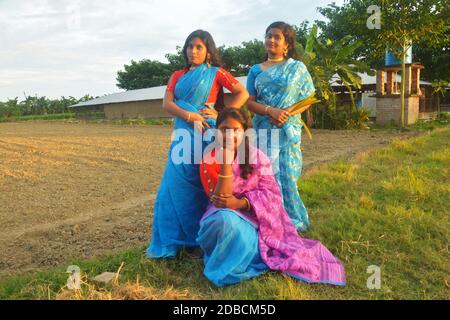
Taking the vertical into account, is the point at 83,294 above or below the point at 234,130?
below

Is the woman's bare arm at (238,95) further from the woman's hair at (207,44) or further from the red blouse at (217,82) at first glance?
the woman's hair at (207,44)

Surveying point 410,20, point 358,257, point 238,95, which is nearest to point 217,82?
point 238,95

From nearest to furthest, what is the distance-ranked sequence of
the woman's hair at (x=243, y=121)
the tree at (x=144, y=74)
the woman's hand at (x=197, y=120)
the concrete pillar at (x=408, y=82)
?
→ the woman's hair at (x=243, y=121)
the woman's hand at (x=197, y=120)
the concrete pillar at (x=408, y=82)
the tree at (x=144, y=74)

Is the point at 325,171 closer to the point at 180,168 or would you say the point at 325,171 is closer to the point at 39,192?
the point at 180,168

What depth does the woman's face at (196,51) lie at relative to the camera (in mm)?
3104

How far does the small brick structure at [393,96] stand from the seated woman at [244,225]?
14263 mm

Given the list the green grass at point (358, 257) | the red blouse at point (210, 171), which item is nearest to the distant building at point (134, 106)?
the green grass at point (358, 257)

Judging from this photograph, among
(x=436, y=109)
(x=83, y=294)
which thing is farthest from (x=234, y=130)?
(x=436, y=109)

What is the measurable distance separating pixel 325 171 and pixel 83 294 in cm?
446

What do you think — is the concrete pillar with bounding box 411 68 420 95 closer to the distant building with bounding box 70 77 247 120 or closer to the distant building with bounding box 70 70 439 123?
the distant building with bounding box 70 70 439 123

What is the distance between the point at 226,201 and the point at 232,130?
460 millimetres

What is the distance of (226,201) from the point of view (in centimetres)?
276

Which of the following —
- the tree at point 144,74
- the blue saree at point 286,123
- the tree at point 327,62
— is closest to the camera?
the blue saree at point 286,123

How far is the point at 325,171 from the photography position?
20.5ft
